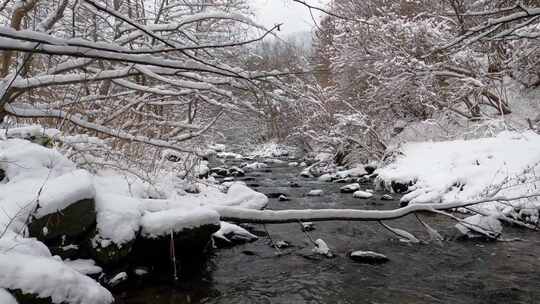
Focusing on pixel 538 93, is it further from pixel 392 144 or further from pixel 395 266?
pixel 395 266

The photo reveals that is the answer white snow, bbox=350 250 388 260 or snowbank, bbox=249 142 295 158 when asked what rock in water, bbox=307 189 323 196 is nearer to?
white snow, bbox=350 250 388 260

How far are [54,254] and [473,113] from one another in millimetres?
14032

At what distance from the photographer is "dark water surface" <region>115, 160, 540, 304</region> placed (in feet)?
14.9

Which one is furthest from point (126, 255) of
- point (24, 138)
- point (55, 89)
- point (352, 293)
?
point (55, 89)

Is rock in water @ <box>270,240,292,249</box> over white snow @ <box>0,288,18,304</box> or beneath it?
beneath

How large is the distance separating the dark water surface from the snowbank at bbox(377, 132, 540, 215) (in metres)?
1.52

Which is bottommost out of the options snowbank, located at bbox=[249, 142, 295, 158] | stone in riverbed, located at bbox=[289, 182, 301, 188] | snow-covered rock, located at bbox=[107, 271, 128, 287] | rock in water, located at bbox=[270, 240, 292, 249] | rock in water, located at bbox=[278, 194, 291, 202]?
snowbank, located at bbox=[249, 142, 295, 158]

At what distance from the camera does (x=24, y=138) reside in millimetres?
5090

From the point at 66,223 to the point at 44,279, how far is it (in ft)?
3.74

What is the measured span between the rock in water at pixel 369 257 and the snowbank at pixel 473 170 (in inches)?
111

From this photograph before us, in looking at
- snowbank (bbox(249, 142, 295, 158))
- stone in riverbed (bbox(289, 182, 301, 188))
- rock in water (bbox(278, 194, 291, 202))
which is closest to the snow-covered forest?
rock in water (bbox(278, 194, 291, 202))

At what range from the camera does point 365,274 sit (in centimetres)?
527

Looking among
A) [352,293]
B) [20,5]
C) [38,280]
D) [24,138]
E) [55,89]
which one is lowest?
[352,293]

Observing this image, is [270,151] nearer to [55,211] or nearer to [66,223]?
[66,223]
